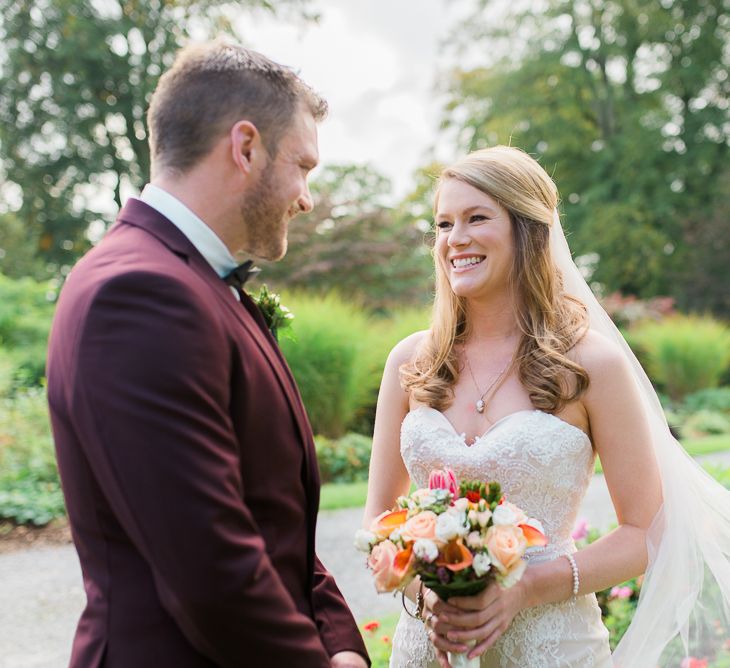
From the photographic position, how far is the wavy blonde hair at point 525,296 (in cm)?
291

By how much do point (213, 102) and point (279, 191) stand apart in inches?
9.8

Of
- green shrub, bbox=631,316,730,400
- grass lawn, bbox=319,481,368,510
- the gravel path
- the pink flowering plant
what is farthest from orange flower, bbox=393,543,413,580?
green shrub, bbox=631,316,730,400

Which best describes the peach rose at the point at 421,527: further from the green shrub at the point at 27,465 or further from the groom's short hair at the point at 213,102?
the green shrub at the point at 27,465

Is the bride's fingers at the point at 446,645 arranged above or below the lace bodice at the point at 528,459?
below

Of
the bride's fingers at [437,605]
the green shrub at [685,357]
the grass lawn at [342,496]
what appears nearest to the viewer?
the bride's fingers at [437,605]

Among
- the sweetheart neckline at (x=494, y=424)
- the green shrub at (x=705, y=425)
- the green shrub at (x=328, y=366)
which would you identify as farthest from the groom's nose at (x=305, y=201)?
the green shrub at (x=705, y=425)

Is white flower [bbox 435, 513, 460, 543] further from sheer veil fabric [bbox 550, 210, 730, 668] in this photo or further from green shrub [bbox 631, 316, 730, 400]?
green shrub [bbox 631, 316, 730, 400]

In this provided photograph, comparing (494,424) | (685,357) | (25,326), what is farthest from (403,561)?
(685,357)

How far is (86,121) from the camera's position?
2566 cm

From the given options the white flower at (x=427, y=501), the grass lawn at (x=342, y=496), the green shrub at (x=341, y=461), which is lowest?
the green shrub at (x=341, y=461)

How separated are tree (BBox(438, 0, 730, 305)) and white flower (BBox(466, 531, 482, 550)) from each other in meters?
26.1

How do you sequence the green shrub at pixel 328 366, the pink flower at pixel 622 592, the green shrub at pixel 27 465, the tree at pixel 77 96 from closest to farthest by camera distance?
the pink flower at pixel 622 592 → the green shrub at pixel 27 465 → the green shrub at pixel 328 366 → the tree at pixel 77 96

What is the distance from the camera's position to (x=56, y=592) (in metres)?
6.66

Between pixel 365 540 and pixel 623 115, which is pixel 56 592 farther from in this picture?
pixel 623 115
